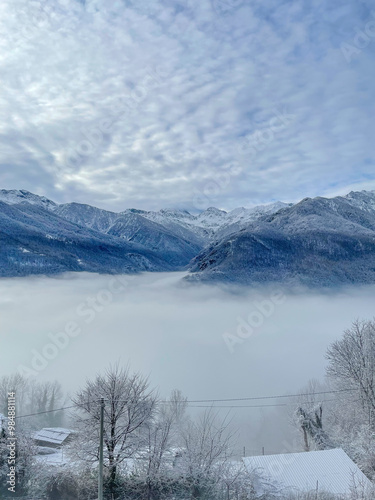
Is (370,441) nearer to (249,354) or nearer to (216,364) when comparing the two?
(216,364)

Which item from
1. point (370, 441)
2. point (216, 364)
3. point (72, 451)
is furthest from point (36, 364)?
point (370, 441)

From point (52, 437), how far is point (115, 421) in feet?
95.3

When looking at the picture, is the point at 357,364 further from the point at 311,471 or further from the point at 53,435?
the point at 53,435

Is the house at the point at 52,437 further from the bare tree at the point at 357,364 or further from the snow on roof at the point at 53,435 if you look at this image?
the bare tree at the point at 357,364

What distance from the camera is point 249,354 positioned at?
18850 cm

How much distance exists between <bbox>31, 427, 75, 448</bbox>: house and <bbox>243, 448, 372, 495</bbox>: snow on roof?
107 feet

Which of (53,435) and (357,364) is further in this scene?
(53,435)

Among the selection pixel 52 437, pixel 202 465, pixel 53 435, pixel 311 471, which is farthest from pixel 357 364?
pixel 53 435

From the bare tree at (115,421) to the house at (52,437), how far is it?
76.4ft

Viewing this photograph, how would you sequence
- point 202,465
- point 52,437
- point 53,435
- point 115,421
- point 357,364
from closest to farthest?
point 202,465, point 115,421, point 357,364, point 52,437, point 53,435

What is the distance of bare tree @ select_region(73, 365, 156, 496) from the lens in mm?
28906

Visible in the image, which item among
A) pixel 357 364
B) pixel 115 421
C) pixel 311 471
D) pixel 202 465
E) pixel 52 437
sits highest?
pixel 357 364

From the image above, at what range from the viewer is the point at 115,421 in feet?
98.5

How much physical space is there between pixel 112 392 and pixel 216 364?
141 metres
